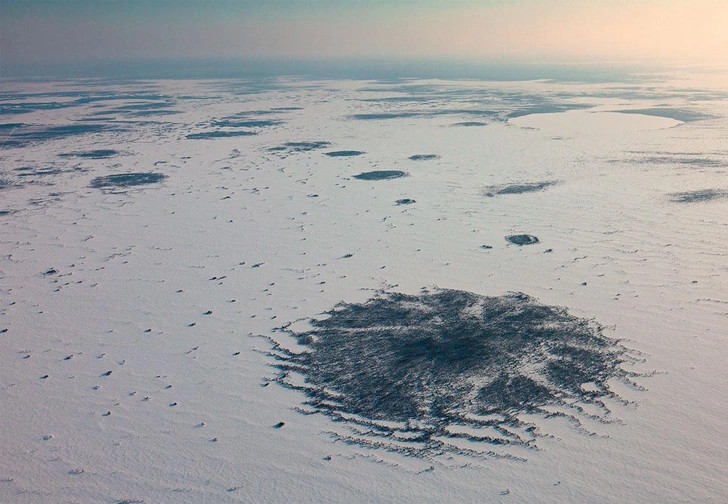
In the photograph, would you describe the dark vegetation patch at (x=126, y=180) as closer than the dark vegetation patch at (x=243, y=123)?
Yes

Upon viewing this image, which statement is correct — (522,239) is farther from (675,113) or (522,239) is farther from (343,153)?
(675,113)

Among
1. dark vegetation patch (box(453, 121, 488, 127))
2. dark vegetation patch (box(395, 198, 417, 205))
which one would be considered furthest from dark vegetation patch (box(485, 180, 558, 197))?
dark vegetation patch (box(453, 121, 488, 127))

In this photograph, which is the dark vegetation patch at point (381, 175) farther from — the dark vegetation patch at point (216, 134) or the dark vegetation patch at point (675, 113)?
the dark vegetation patch at point (675, 113)

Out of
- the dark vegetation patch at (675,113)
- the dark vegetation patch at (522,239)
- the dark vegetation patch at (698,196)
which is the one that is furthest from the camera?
the dark vegetation patch at (675,113)

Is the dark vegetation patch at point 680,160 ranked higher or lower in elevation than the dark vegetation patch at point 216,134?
lower

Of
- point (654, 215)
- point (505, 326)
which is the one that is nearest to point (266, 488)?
point (505, 326)

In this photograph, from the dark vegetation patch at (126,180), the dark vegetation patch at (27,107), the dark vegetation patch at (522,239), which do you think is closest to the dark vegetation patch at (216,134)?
the dark vegetation patch at (126,180)

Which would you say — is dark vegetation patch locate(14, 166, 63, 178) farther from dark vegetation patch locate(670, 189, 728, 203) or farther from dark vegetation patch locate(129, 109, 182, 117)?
dark vegetation patch locate(670, 189, 728, 203)
